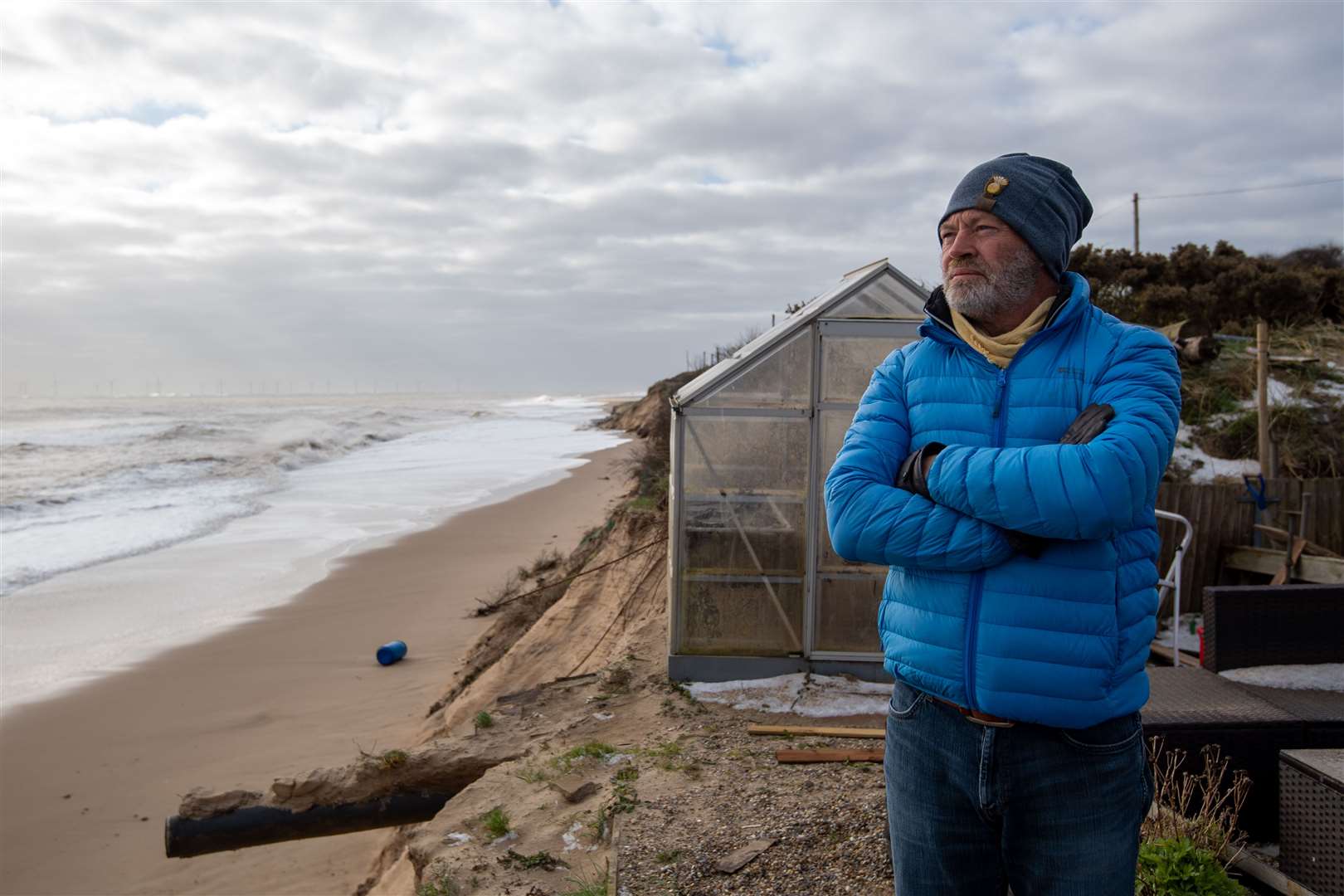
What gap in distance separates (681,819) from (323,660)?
288 inches

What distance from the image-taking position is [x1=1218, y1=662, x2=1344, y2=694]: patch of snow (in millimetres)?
4547

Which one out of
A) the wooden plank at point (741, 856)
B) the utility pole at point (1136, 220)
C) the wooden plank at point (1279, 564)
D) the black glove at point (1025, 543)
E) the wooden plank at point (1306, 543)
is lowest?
the wooden plank at point (741, 856)

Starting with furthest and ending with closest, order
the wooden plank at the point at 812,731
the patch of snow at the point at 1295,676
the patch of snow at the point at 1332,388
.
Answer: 1. the patch of snow at the point at 1332,388
2. the wooden plank at the point at 812,731
3. the patch of snow at the point at 1295,676

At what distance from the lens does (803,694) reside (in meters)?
7.22

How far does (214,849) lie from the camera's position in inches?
242

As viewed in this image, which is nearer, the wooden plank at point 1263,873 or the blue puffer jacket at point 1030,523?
the blue puffer jacket at point 1030,523

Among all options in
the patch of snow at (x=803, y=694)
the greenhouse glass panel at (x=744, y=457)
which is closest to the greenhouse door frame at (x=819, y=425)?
the greenhouse glass panel at (x=744, y=457)

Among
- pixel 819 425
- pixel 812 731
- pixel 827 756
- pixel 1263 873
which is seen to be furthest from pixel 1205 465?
pixel 1263 873

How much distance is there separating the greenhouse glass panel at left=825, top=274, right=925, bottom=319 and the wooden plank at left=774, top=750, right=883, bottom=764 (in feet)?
10.9

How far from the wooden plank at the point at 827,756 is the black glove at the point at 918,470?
4.09 meters

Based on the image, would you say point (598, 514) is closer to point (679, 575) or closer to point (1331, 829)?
point (679, 575)

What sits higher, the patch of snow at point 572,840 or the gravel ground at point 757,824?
the gravel ground at point 757,824

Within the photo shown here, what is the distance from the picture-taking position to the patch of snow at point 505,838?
17.1 feet

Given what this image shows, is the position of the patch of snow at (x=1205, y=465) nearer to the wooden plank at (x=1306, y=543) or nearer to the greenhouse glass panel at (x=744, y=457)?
the wooden plank at (x=1306, y=543)
